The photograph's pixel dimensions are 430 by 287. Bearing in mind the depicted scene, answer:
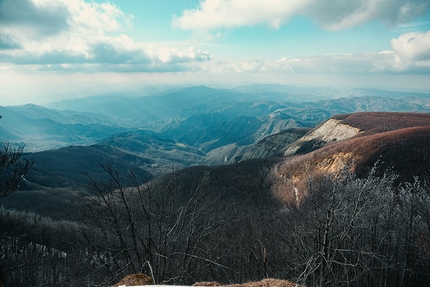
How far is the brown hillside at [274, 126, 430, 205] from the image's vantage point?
5153 centimetres

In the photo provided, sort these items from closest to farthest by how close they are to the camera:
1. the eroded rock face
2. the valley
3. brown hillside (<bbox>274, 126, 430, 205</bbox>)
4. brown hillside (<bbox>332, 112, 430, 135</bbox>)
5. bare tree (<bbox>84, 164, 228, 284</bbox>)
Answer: bare tree (<bbox>84, 164, 228, 284</bbox>)
the valley
brown hillside (<bbox>274, 126, 430, 205</bbox>)
brown hillside (<bbox>332, 112, 430, 135</bbox>)
the eroded rock face

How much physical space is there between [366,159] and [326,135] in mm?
60054

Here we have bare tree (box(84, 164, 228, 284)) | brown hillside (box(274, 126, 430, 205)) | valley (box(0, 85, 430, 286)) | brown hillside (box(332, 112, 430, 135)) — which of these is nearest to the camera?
bare tree (box(84, 164, 228, 284))

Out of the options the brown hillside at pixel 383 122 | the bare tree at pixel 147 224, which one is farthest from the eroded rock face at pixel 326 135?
the bare tree at pixel 147 224

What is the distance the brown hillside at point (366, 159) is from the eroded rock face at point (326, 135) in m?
35.2

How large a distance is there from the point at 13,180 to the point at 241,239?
20423mm

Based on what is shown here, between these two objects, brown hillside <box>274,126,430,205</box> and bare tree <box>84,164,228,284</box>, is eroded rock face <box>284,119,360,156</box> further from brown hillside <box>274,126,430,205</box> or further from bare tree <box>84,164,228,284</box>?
bare tree <box>84,164,228,284</box>

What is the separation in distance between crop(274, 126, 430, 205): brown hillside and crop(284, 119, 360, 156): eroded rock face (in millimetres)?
35190

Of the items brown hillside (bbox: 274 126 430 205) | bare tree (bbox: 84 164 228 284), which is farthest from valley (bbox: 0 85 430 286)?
brown hillside (bbox: 274 126 430 205)

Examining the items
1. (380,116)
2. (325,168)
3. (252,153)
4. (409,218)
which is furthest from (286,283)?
(252,153)

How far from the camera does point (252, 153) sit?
16025cm

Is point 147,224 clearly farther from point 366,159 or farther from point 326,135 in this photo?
point 326,135

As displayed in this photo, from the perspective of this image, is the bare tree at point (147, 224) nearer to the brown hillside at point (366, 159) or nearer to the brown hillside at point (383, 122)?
the brown hillside at point (366, 159)

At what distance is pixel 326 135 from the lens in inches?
4624
